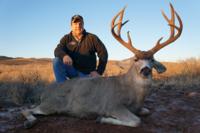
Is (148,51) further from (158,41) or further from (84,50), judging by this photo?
(84,50)

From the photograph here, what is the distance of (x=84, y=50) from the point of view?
315 inches

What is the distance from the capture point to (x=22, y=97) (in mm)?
9039

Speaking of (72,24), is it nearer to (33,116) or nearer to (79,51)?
(79,51)

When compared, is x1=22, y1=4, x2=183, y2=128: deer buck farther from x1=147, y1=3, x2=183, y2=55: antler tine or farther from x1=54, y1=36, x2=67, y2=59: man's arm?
x1=54, y1=36, x2=67, y2=59: man's arm

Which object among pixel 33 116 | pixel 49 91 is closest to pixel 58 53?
pixel 49 91

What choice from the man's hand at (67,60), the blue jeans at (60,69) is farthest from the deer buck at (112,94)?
the blue jeans at (60,69)

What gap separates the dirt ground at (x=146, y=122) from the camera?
5.62m

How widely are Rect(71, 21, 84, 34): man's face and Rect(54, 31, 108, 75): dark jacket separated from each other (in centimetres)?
14

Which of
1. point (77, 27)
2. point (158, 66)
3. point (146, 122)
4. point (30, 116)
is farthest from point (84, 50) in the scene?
point (146, 122)

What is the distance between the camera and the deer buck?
593 cm

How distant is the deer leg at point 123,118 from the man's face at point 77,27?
2.61 meters

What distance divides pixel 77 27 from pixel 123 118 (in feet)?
9.27

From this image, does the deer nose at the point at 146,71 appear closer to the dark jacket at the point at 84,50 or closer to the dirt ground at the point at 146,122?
the dirt ground at the point at 146,122

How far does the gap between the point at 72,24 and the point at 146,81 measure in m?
2.65
